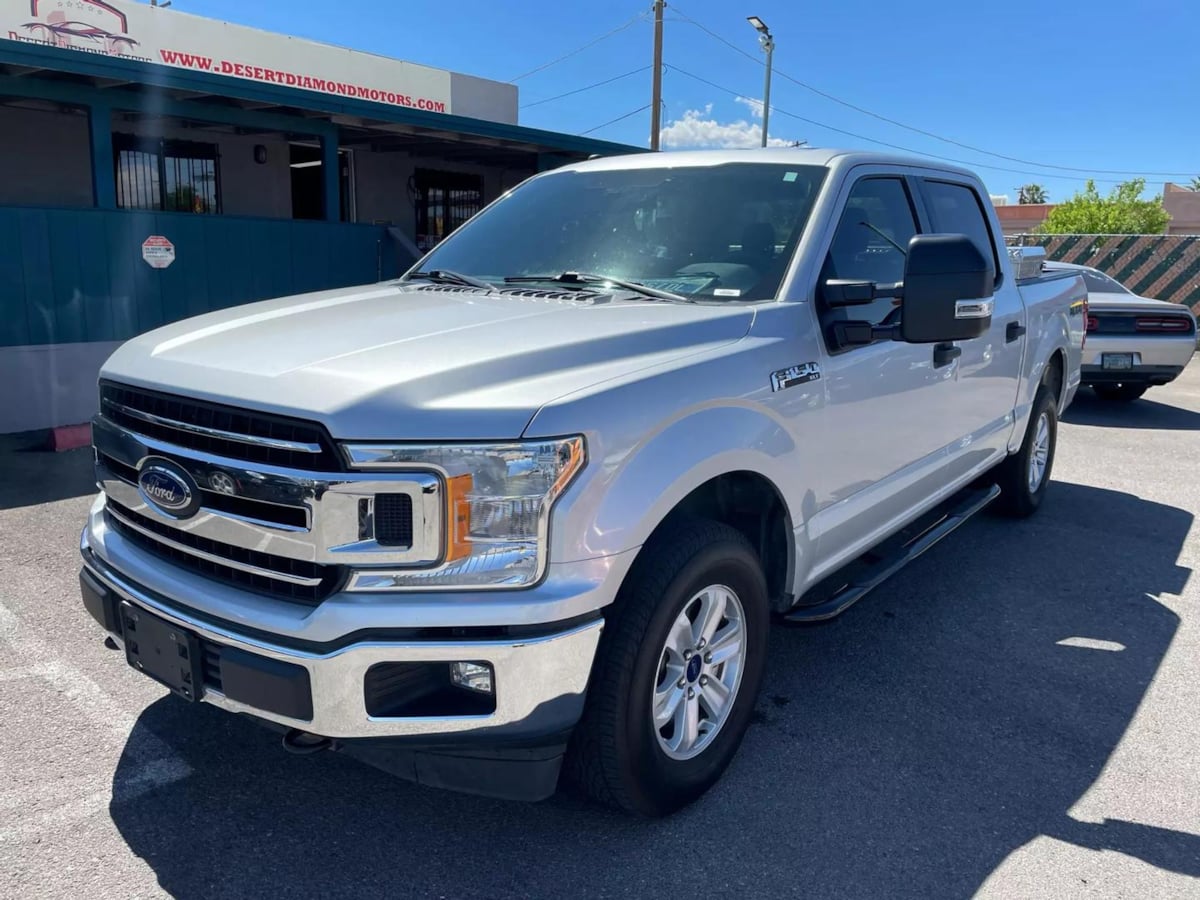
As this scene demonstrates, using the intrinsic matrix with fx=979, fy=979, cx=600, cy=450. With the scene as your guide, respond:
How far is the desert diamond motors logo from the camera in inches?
500

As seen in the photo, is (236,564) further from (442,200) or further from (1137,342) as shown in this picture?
(442,200)

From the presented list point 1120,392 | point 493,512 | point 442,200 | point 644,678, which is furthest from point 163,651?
point 442,200


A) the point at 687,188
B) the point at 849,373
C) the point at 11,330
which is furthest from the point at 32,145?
the point at 849,373

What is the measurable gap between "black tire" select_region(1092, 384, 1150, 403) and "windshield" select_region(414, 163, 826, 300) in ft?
30.4

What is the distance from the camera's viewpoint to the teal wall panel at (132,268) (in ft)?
26.7

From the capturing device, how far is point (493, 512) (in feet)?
7.64

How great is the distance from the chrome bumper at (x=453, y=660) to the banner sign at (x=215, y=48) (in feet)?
39.0

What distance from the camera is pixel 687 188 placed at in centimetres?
381

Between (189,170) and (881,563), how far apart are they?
1242 cm

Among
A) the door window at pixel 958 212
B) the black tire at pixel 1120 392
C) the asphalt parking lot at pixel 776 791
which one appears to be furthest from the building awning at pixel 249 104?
the black tire at pixel 1120 392

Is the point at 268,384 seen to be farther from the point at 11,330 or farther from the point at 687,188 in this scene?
the point at 11,330

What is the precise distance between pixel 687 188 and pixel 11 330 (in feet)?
22.2

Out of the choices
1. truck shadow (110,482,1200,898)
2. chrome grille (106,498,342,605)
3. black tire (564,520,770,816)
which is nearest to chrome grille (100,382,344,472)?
chrome grille (106,498,342,605)

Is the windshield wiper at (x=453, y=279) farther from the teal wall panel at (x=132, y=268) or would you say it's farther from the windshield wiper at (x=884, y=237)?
the teal wall panel at (x=132, y=268)
